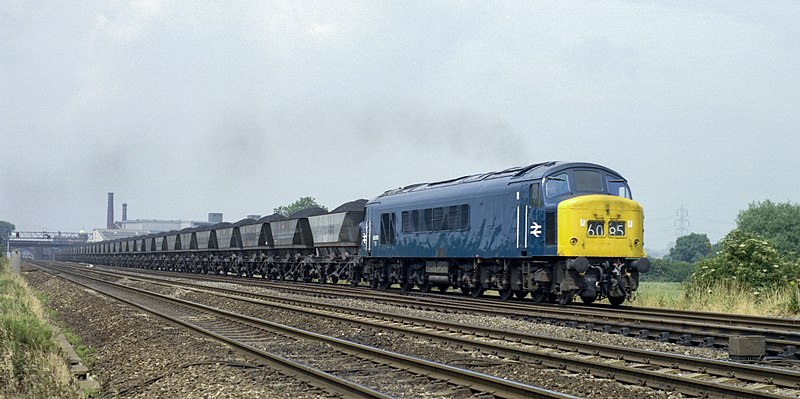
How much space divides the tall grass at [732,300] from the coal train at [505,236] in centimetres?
162

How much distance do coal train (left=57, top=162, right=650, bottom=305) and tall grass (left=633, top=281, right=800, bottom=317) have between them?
1615 mm

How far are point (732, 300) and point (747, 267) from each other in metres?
2.66

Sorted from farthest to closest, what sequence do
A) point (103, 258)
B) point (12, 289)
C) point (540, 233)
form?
point (103, 258)
point (12, 289)
point (540, 233)

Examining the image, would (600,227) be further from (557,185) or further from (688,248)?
(688,248)

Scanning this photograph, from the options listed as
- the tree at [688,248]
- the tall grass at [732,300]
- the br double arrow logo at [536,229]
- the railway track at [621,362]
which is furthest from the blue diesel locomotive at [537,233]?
the tree at [688,248]

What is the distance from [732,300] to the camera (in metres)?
20.2

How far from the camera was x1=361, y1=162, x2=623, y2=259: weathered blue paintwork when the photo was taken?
20.5 meters

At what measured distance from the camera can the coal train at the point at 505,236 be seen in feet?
64.9

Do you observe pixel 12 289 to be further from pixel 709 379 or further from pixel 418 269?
pixel 709 379

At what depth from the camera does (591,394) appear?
358 inches

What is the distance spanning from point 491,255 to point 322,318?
5.91 metres

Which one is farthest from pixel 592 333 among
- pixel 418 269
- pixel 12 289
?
pixel 12 289

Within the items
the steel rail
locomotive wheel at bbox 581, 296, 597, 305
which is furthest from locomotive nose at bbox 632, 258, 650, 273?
the steel rail

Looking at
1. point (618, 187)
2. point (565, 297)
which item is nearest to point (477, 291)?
point (565, 297)
